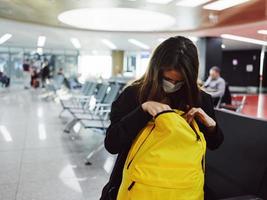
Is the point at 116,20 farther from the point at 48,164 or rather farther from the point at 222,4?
the point at 48,164

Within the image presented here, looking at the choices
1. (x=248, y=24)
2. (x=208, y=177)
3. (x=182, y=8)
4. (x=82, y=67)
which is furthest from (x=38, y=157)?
(x=82, y=67)

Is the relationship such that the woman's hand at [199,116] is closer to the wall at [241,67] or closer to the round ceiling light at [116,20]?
the round ceiling light at [116,20]

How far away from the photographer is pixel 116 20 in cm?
917

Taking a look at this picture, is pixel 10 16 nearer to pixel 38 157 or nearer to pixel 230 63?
pixel 38 157

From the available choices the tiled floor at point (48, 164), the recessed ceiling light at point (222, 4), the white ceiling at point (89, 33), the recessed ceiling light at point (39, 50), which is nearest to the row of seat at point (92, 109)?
the tiled floor at point (48, 164)

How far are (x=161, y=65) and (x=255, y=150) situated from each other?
2.21 feet

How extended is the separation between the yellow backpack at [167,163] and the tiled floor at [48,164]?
1.80m

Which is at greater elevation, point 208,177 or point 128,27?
point 128,27

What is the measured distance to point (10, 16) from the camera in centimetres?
784

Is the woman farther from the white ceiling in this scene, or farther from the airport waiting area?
the white ceiling

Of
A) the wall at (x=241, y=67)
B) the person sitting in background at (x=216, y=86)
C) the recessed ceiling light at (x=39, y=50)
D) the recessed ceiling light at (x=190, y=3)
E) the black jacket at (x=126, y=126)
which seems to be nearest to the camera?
the black jacket at (x=126, y=126)

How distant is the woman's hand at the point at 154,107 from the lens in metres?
1.07


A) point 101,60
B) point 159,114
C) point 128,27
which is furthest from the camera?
point 101,60

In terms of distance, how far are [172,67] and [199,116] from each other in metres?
0.24
